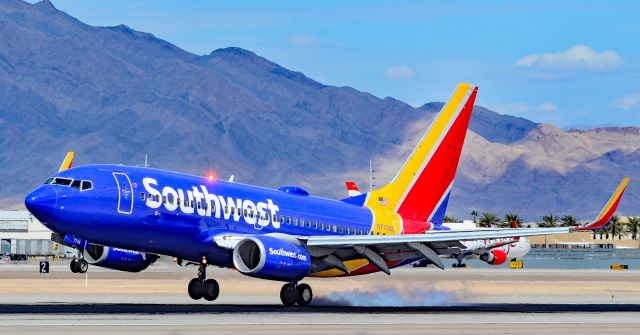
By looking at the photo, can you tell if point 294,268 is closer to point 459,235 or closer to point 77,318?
point 459,235

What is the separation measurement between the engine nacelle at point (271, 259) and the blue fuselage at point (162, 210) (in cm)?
161

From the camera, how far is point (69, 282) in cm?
9606

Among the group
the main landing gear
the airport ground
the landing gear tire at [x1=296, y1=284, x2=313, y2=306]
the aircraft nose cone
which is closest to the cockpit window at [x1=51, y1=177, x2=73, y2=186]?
the aircraft nose cone

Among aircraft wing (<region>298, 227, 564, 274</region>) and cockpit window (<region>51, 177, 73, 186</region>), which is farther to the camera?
aircraft wing (<region>298, 227, 564, 274</region>)

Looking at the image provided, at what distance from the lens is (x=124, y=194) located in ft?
177

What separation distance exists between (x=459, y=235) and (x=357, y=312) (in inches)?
244

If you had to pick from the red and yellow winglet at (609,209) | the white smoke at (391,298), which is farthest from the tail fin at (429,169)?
the red and yellow winglet at (609,209)

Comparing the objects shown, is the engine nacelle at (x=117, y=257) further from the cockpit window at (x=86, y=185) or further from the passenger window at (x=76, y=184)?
the passenger window at (x=76, y=184)

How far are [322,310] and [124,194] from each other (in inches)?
376

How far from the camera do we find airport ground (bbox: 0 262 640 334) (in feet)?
143

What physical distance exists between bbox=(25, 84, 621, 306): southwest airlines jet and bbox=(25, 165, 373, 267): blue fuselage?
0.05 metres

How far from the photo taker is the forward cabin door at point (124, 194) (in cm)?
5378

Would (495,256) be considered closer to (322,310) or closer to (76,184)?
(322,310)

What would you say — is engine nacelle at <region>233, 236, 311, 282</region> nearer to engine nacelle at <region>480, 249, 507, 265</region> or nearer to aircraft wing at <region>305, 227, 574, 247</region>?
aircraft wing at <region>305, 227, 574, 247</region>
